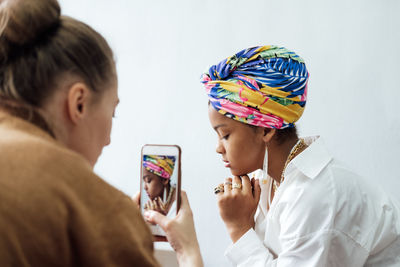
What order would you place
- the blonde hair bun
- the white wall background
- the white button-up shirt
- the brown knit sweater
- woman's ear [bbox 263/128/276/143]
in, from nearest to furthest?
the brown knit sweater → the blonde hair bun → the white button-up shirt → woman's ear [bbox 263/128/276/143] → the white wall background

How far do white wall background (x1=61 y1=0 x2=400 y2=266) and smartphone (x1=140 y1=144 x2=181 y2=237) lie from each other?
71 cm

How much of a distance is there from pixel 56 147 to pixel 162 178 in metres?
0.41

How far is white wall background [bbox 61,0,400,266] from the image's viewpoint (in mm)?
1347

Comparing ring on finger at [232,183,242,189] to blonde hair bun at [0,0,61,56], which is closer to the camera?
blonde hair bun at [0,0,61,56]

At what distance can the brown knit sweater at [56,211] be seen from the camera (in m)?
0.38

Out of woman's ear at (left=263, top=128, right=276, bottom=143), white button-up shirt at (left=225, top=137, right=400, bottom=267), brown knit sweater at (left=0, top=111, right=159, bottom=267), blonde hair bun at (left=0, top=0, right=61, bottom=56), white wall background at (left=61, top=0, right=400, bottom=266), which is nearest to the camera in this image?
brown knit sweater at (left=0, top=111, right=159, bottom=267)

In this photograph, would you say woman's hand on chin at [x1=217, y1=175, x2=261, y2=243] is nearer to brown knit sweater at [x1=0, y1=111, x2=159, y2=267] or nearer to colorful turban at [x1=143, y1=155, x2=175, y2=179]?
colorful turban at [x1=143, y1=155, x2=175, y2=179]

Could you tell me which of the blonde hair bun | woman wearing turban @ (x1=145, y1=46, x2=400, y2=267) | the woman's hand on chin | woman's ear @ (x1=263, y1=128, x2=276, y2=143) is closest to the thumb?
woman wearing turban @ (x1=145, y1=46, x2=400, y2=267)

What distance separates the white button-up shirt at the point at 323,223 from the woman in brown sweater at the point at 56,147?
432 millimetres

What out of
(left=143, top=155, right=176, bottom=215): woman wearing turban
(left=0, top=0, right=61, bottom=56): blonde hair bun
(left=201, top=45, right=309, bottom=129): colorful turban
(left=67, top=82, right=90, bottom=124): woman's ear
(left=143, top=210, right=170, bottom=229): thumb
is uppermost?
(left=0, top=0, right=61, bottom=56): blonde hair bun

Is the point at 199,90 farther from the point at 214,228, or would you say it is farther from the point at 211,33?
the point at 214,228

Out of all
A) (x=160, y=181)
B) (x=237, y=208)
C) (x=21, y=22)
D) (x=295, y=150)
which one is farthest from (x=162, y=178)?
(x=21, y=22)

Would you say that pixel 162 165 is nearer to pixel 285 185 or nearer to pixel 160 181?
pixel 160 181

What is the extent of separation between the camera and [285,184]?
0.92m
